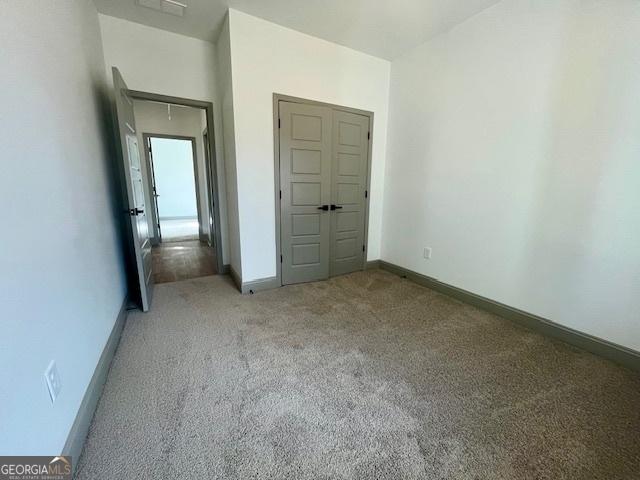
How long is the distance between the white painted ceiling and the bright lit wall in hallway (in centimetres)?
660

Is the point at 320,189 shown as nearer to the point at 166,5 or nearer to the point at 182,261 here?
the point at 166,5

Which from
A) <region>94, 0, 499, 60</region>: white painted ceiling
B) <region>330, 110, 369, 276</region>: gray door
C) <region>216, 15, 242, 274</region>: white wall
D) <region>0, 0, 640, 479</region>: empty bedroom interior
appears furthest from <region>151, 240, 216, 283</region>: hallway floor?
<region>94, 0, 499, 60</region>: white painted ceiling

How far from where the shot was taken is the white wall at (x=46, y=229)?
904 millimetres

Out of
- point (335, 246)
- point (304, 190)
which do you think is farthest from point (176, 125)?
point (335, 246)

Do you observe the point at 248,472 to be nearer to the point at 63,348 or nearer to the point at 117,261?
the point at 63,348

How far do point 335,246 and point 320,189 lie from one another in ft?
2.61

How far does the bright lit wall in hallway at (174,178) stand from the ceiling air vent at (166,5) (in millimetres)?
6768

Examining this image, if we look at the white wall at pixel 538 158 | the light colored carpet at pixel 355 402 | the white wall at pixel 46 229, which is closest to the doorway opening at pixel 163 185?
the white wall at pixel 46 229

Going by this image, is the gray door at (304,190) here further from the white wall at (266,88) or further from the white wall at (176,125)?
the white wall at (176,125)

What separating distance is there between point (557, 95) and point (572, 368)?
205 centimetres

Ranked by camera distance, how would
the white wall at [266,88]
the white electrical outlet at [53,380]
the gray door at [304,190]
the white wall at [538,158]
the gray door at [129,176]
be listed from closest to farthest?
1. the white electrical outlet at [53,380]
2. the white wall at [538,158]
3. the gray door at [129,176]
4. the white wall at [266,88]
5. the gray door at [304,190]

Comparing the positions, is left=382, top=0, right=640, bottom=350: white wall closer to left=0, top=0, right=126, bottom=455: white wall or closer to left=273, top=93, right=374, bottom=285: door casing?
left=273, top=93, right=374, bottom=285: door casing

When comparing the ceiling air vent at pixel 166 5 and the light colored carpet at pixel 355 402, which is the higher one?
the ceiling air vent at pixel 166 5

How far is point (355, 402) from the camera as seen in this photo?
152 cm
